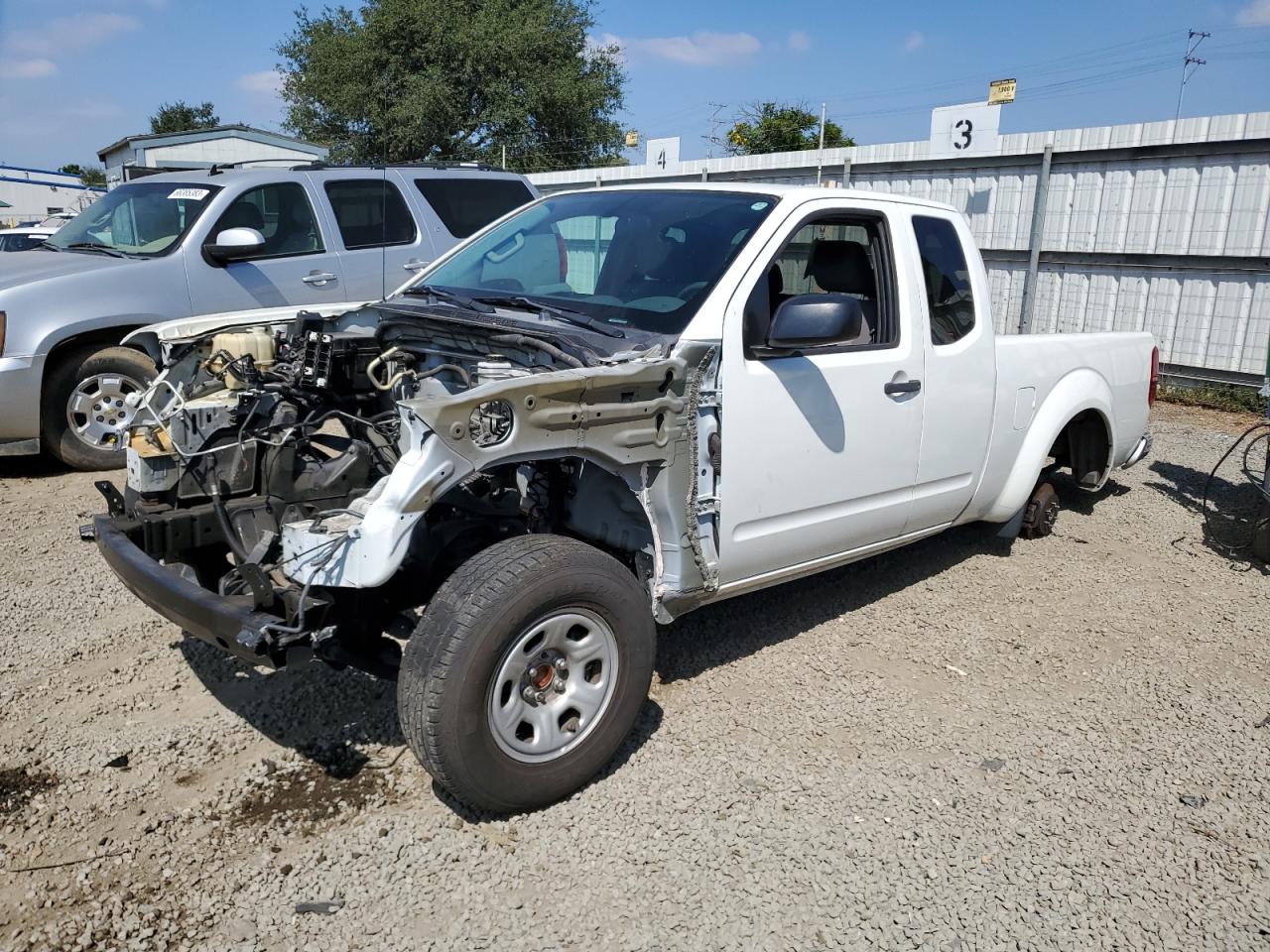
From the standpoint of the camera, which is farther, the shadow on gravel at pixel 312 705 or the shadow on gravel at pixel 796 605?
the shadow on gravel at pixel 796 605

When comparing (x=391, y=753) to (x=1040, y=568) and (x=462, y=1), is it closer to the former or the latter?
(x=1040, y=568)

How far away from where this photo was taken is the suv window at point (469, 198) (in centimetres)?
801

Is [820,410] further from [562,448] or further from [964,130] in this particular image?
[964,130]

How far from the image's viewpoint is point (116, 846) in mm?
2895

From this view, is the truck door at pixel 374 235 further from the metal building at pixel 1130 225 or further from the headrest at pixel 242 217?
the metal building at pixel 1130 225

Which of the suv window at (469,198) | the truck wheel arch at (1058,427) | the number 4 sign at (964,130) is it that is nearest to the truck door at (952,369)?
the truck wheel arch at (1058,427)

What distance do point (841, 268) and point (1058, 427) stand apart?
1.68 meters

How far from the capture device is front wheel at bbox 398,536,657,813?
2.77 meters

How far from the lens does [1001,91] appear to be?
1052 centimetres

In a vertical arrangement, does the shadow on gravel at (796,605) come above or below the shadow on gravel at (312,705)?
above

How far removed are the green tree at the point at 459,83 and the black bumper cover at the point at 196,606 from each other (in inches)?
1097

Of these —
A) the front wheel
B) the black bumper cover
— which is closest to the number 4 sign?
the front wheel

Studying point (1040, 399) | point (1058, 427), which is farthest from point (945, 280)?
point (1058, 427)

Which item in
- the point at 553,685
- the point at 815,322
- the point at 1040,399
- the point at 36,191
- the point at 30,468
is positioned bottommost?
the point at 30,468
